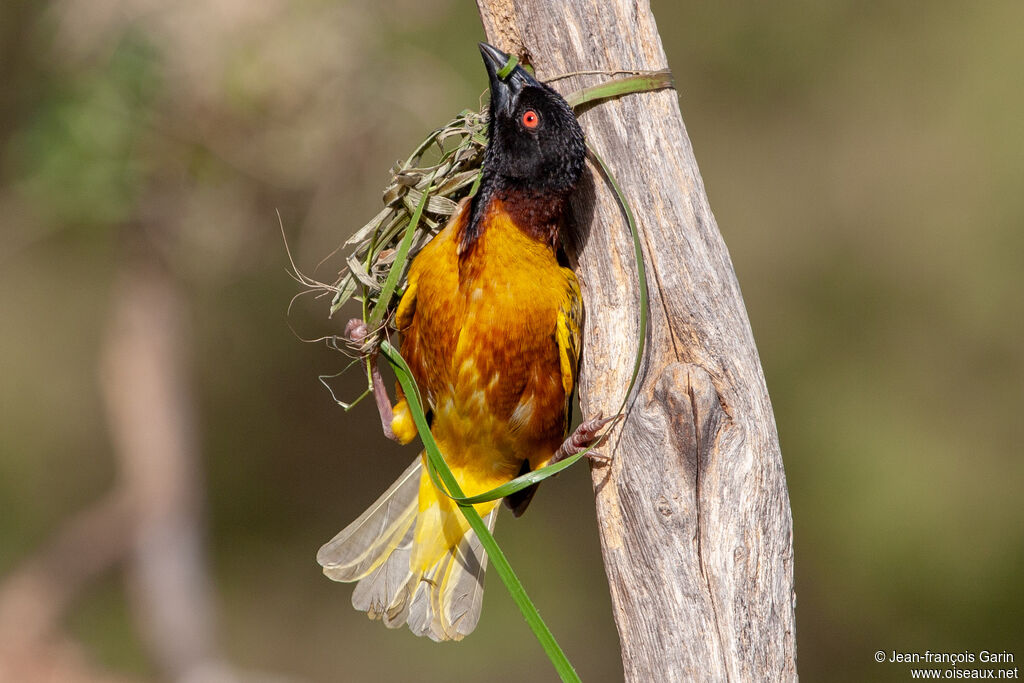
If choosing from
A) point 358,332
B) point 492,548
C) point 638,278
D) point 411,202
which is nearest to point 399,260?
point 411,202

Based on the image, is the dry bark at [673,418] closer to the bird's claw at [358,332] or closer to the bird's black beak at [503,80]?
the bird's black beak at [503,80]

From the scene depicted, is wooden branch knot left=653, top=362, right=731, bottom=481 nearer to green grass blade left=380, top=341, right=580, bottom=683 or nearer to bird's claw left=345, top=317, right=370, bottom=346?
green grass blade left=380, top=341, right=580, bottom=683

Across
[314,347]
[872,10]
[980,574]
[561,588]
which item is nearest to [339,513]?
[314,347]

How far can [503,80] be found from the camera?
6.83ft

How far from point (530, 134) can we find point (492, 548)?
896mm

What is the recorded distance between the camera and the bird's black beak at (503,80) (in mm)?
2055

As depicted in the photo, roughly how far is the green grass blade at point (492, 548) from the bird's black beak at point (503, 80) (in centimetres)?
62

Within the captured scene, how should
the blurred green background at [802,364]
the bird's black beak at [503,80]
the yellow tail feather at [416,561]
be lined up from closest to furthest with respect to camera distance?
the bird's black beak at [503,80], the yellow tail feather at [416,561], the blurred green background at [802,364]

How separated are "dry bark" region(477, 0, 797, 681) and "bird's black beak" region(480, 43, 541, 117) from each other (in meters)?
0.06

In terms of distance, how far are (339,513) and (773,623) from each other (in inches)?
204

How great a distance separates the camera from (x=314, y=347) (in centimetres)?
629

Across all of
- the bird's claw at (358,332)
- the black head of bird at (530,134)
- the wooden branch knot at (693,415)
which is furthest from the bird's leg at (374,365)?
the wooden branch knot at (693,415)

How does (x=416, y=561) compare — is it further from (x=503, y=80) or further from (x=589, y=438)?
(x=503, y=80)

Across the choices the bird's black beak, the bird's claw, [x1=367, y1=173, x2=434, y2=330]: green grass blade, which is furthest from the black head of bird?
the bird's claw
